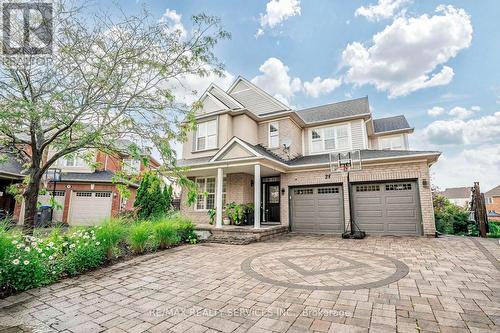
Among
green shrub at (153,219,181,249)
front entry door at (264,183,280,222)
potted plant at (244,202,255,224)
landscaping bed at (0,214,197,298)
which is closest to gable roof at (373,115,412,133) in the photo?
front entry door at (264,183,280,222)

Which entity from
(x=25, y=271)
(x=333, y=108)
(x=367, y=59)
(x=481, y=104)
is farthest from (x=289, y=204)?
(x=481, y=104)

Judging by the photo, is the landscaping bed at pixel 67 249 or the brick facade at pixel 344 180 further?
the brick facade at pixel 344 180

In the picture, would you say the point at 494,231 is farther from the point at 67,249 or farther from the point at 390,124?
the point at 67,249

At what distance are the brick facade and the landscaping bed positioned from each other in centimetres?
463

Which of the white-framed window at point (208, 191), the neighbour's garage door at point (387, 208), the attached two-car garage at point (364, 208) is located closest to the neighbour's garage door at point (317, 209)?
the attached two-car garage at point (364, 208)

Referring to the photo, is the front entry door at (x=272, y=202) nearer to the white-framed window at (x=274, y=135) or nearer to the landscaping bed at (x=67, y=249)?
the white-framed window at (x=274, y=135)

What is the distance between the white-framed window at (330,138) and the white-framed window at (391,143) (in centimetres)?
433

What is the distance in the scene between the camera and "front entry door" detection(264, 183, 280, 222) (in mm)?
11938

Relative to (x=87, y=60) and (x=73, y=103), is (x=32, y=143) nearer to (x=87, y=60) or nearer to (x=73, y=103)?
(x=73, y=103)

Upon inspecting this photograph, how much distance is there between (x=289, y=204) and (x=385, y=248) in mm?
4857

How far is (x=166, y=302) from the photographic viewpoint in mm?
3361

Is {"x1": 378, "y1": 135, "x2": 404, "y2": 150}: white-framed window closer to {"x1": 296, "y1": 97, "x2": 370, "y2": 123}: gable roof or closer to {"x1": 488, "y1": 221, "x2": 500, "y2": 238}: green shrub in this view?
{"x1": 296, "y1": 97, "x2": 370, "y2": 123}: gable roof

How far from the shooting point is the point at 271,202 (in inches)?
477

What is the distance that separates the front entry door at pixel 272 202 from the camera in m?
11.9
